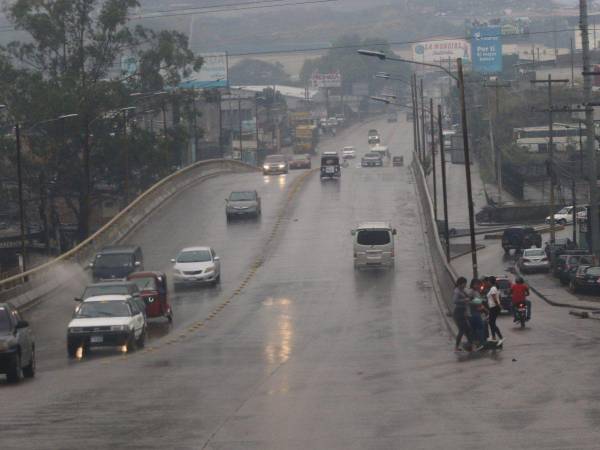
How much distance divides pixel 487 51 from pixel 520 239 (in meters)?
110

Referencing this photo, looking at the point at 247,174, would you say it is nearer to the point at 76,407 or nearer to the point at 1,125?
the point at 1,125

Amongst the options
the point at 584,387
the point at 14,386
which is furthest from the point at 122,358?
the point at 584,387

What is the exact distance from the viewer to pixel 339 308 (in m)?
40.6

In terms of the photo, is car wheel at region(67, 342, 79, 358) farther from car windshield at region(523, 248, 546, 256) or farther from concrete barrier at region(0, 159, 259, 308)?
car windshield at region(523, 248, 546, 256)

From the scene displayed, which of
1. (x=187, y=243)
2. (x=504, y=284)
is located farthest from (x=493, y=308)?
(x=187, y=243)

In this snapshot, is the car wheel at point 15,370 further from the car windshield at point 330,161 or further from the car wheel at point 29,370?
the car windshield at point 330,161

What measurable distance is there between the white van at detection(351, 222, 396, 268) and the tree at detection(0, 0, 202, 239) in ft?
148

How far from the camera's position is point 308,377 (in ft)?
75.6

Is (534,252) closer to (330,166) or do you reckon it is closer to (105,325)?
(330,166)

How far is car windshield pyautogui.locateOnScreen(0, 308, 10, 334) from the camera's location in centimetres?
2362

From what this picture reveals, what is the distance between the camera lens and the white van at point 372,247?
5062 cm

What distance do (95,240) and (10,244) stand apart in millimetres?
26713

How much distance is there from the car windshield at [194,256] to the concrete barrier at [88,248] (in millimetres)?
5226

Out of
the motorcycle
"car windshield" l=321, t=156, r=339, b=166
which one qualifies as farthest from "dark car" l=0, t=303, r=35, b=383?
"car windshield" l=321, t=156, r=339, b=166
